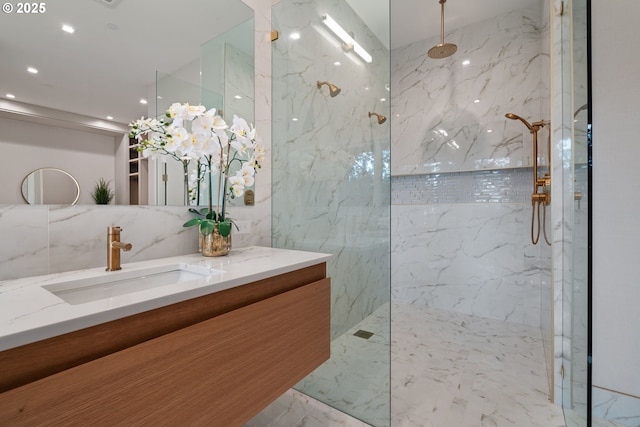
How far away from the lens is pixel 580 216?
1158 mm

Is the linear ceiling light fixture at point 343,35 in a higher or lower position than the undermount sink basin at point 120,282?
higher

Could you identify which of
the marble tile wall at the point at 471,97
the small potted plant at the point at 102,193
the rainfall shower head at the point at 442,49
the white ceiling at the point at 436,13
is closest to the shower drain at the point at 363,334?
the small potted plant at the point at 102,193

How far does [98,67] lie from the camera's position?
1.10 metres

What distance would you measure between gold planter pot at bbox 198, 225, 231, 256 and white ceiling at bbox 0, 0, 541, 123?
566 mm

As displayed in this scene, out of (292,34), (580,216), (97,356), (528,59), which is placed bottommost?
(97,356)

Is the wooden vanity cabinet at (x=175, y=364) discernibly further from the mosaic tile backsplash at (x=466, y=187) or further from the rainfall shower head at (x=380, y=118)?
the mosaic tile backsplash at (x=466, y=187)

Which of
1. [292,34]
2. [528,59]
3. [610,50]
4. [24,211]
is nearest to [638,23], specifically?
[610,50]

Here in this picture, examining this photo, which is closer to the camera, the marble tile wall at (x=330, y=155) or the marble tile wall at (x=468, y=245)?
the marble tile wall at (x=330, y=155)

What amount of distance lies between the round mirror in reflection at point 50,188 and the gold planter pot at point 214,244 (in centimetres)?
47

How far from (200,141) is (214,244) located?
0.44m

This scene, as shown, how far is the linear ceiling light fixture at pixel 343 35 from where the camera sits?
5.62ft

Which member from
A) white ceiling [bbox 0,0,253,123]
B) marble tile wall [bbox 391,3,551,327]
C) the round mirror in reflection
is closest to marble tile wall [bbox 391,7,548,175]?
marble tile wall [bbox 391,3,551,327]

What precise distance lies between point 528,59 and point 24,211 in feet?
11.6

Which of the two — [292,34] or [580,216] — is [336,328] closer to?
[580,216]
